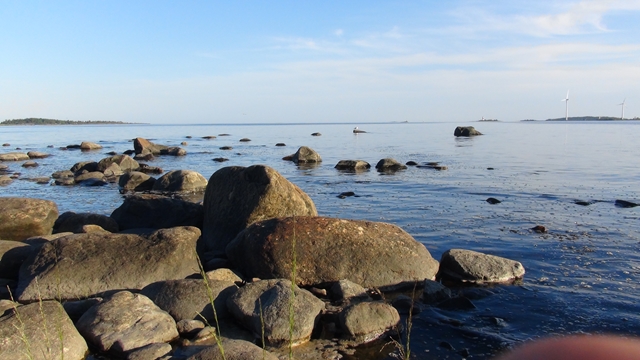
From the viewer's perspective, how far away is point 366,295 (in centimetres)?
780

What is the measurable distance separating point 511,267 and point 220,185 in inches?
250

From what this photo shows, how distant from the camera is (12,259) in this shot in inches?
341

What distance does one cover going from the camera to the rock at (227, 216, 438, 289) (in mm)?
8250

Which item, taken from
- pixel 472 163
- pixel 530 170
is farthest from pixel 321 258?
pixel 472 163

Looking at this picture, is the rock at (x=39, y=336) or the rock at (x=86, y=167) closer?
the rock at (x=39, y=336)

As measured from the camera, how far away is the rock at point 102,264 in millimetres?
7699

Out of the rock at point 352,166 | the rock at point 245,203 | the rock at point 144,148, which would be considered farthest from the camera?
the rock at point 144,148

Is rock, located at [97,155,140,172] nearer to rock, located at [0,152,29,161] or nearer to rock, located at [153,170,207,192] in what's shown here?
rock, located at [153,170,207,192]

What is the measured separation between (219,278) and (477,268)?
14.6 feet

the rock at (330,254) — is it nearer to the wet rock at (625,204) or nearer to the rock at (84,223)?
the rock at (84,223)

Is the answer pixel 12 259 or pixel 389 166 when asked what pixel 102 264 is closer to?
pixel 12 259

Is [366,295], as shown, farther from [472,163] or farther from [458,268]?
[472,163]

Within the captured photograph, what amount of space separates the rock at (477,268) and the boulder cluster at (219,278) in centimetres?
2

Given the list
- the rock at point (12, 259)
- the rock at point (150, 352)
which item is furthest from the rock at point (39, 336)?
the rock at point (12, 259)
